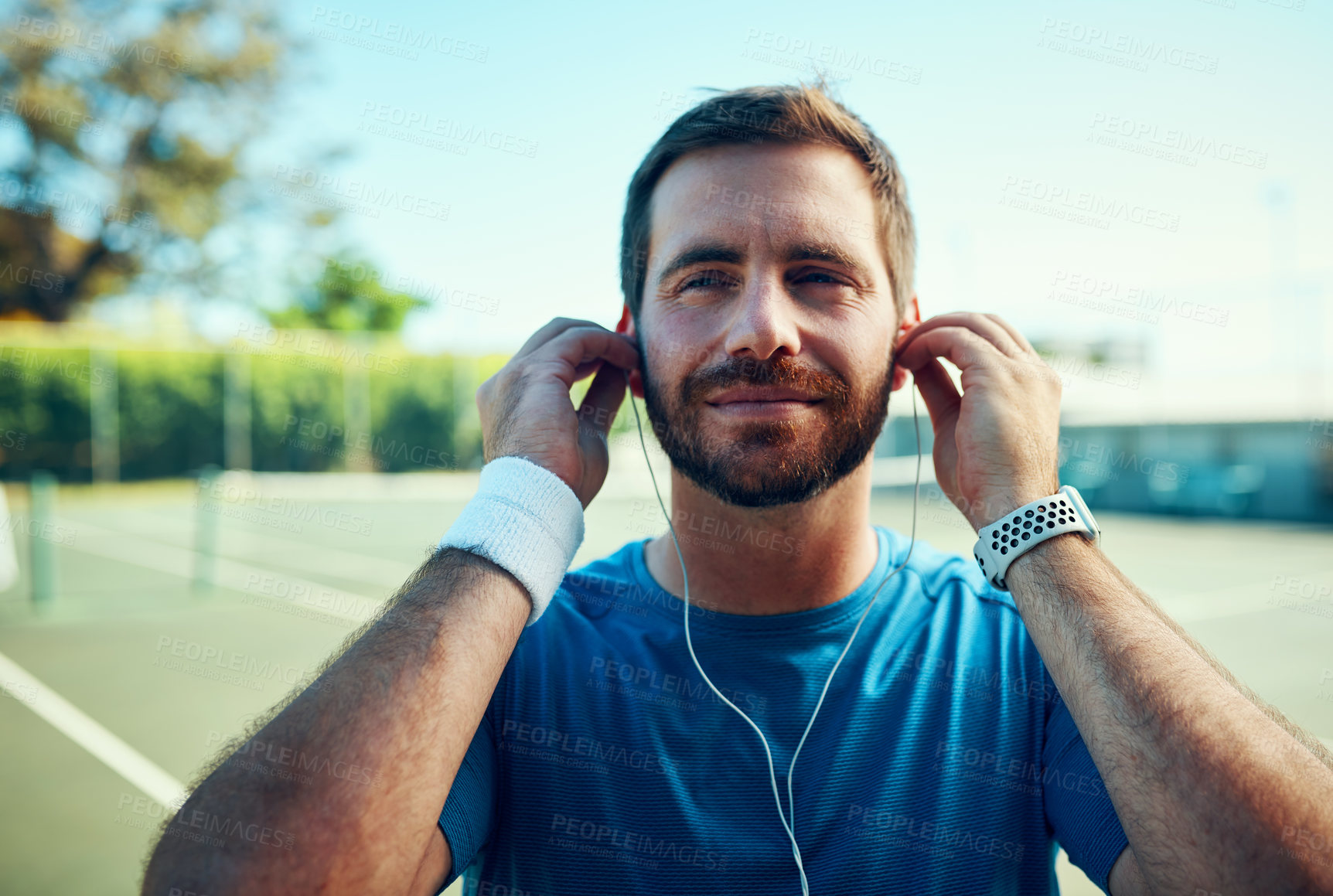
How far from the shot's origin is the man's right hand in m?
1.93

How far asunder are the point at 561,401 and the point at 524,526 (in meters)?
0.38

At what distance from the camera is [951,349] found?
2.02m

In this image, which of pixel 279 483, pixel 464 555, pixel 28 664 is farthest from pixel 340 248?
pixel 464 555

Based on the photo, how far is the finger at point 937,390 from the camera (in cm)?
215

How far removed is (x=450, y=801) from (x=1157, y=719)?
131 centimetres

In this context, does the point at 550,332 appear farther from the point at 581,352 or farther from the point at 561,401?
the point at 561,401

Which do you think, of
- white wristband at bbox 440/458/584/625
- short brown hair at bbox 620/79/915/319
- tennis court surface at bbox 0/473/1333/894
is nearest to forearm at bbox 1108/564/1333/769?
short brown hair at bbox 620/79/915/319

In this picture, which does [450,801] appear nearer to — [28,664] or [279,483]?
[28,664]

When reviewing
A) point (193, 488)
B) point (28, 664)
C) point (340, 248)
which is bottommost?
point (193, 488)

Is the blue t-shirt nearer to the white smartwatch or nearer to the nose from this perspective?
the white smartwatch

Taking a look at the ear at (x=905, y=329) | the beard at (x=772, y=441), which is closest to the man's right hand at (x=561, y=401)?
the beard at (x=772, y=441)

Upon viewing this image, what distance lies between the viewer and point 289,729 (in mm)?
1395

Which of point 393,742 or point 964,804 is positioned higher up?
point 393,742

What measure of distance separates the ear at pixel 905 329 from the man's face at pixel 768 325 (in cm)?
10
